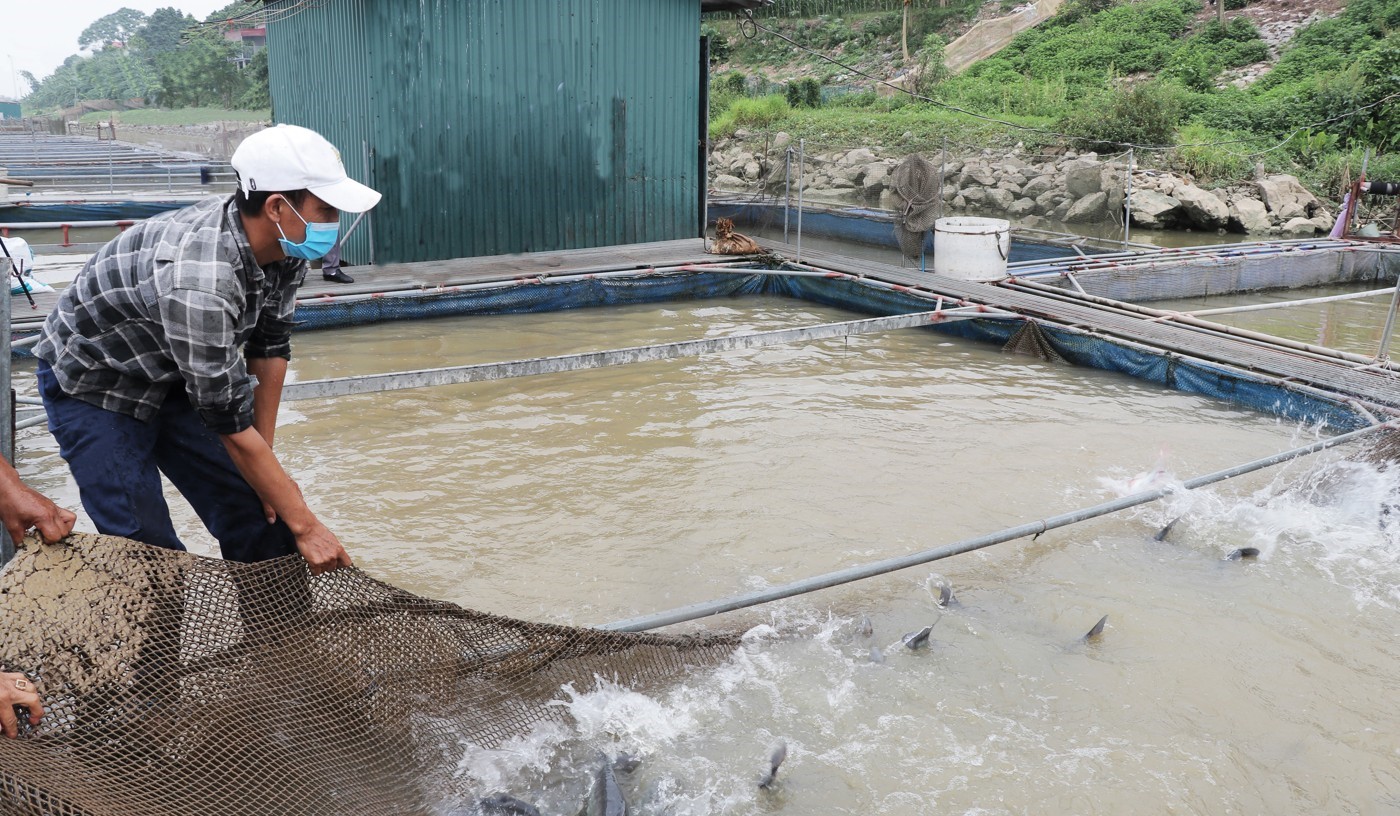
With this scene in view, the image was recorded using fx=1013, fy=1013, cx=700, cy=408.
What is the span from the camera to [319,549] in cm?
289

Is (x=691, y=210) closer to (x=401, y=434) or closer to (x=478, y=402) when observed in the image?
(x=478, y=402)

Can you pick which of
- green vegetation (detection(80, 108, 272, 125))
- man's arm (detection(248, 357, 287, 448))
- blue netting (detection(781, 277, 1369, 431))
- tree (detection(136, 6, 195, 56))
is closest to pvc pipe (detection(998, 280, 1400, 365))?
blue netting (detection(781, 277, 1369, 431))

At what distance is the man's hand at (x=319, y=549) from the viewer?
2.87 meters

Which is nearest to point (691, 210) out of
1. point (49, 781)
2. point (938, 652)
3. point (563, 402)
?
point (563, 402)

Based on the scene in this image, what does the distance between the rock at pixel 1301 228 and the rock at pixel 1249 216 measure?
363mm

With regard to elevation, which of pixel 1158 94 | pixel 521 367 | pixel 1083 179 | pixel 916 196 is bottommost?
pixel 521 367

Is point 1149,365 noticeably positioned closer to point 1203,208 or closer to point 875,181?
point 1203,208

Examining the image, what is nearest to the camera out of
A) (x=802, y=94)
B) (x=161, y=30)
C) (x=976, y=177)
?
(x=976, y=177)

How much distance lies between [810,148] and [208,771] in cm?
2674

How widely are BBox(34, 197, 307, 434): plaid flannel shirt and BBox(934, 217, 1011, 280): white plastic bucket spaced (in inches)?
372

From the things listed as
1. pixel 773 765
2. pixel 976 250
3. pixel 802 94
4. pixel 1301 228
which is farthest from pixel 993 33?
pixel 773 765

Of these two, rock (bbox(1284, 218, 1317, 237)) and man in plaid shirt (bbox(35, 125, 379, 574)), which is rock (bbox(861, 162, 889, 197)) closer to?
rock (bbox(1284, 218, 1317, 237))

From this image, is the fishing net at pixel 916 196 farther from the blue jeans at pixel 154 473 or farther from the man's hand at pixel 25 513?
the man's hand at pixel 25 513

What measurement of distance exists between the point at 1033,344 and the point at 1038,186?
39.5 ft
